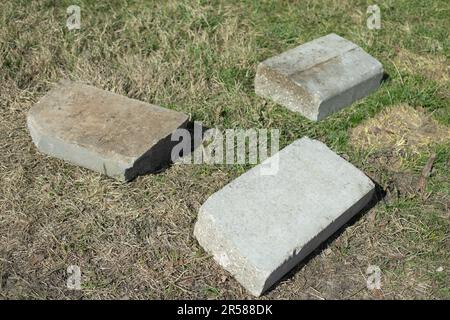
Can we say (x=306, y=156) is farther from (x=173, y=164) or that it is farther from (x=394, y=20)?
(x=394, y=20)

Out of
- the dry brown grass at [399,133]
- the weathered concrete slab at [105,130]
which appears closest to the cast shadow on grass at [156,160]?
the weathered concrete slab at [105,130]

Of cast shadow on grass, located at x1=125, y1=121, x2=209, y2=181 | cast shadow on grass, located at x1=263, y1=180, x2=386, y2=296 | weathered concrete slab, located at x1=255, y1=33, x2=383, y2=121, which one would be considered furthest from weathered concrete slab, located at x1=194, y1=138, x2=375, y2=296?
weathered concrete slab, located at x1=255, y1=33, x2=383, y2=121

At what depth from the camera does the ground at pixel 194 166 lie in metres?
2.74

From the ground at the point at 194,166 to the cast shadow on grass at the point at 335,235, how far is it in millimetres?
10

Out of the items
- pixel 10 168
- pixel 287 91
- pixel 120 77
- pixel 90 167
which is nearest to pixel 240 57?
pixel 287 91

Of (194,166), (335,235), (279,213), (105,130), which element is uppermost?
(105,130)

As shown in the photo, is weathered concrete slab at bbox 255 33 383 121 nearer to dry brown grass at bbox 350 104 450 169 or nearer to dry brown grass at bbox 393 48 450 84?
dry brown grass at bbox 350 104 450 169

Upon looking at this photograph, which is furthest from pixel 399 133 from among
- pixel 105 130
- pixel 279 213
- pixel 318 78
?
pixel 105 130

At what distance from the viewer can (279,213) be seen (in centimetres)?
272

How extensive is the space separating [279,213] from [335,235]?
0.39 metres

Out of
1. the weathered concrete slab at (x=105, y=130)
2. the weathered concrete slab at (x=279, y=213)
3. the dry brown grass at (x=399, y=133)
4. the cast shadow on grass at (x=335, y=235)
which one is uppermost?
the weathered concrete slab at (x=105, y=130)

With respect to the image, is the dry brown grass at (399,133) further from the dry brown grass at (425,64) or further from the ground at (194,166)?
the dry brown grass at (425,64)

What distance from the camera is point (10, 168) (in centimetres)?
321

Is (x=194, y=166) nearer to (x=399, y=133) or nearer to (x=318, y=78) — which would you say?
(x=318, y=78)
